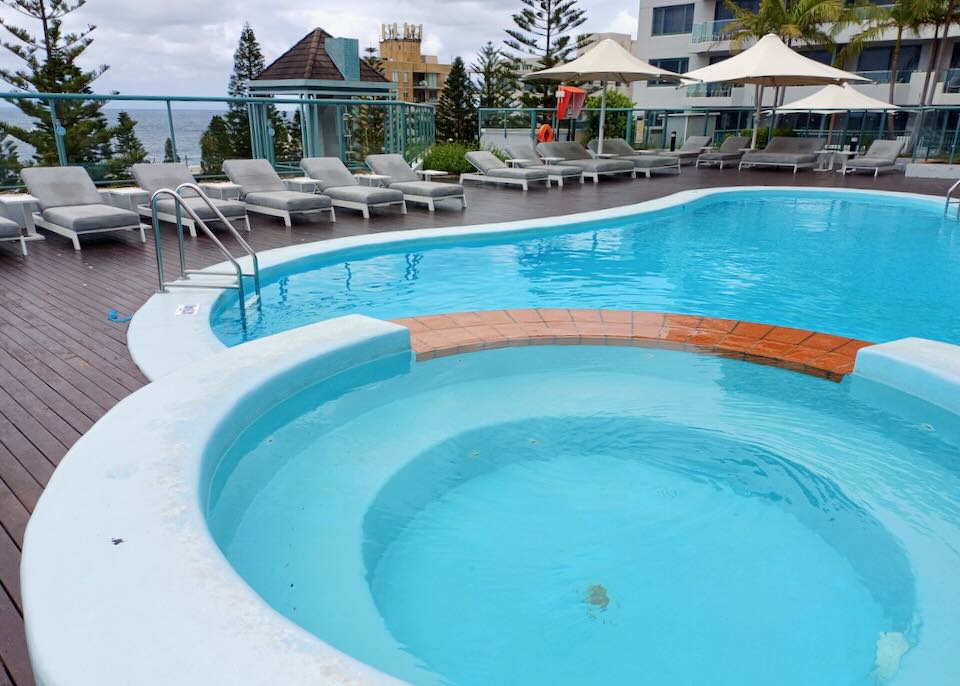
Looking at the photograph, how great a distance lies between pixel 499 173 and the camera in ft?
45.0

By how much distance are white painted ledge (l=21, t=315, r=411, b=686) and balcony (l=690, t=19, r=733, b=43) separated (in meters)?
37.8

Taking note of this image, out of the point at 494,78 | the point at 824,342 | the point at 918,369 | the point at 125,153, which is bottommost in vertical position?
the point at 824,342

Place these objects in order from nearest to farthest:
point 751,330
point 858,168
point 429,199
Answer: point 751,330, point 429,199, point 858,168

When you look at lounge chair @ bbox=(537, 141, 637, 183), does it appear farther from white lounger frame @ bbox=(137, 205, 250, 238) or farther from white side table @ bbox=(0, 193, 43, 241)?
white side table @ bbox=(0, 193, 43, 241)

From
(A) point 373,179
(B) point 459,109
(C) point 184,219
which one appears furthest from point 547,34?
(C) point 184,219

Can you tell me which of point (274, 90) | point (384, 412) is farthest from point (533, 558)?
point (274, 90)

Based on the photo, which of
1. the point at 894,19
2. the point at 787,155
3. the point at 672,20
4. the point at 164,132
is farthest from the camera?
the point at 672,20

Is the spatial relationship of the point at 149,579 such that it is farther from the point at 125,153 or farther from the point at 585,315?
the point at 125,153

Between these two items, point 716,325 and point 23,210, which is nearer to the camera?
point 716,325

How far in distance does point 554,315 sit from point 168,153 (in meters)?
7.50

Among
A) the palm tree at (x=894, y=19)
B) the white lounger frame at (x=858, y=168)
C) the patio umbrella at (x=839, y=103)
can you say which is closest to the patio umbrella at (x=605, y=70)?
the patio umbrella at (x=839, y=103)

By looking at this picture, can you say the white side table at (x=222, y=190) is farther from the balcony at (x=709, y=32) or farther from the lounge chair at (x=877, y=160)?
the balcony at (x=709, y=32)

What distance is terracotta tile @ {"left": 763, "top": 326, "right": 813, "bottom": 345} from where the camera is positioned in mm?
4844

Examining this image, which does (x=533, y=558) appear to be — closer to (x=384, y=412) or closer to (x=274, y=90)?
(x=384, y=412)
